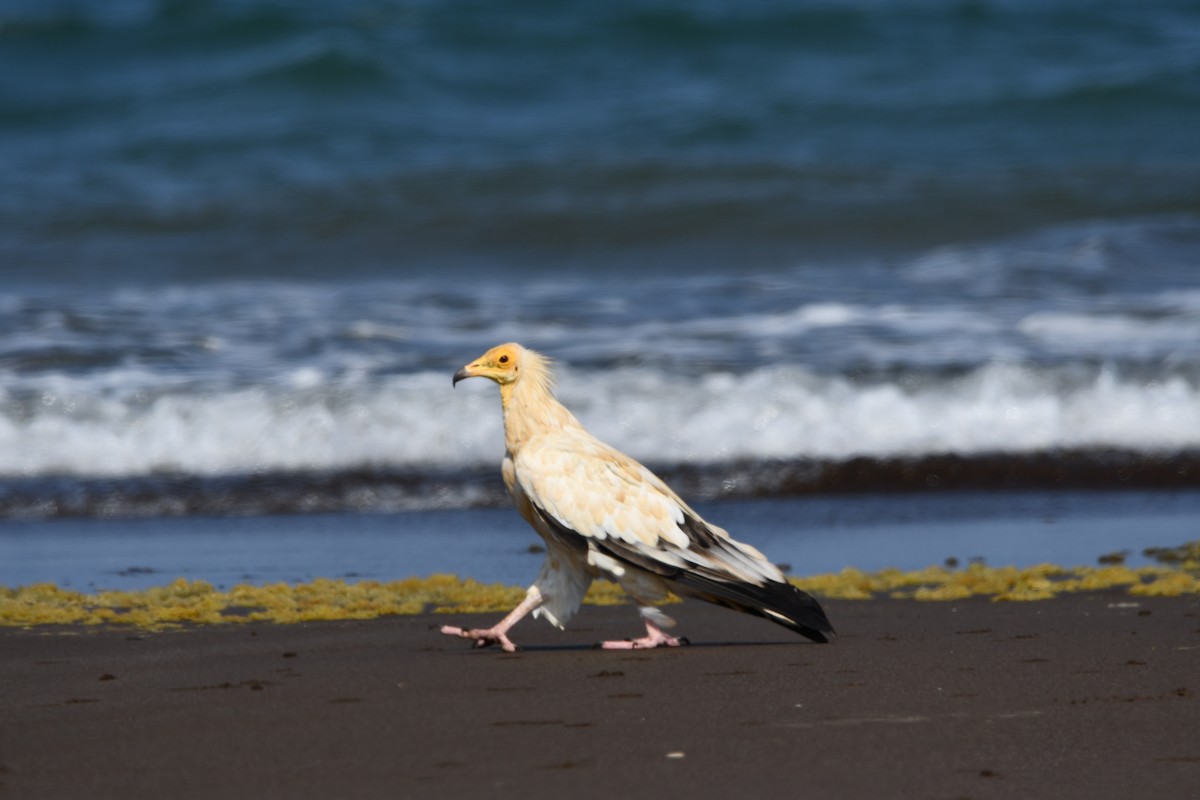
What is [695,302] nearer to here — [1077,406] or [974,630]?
[1077,406]

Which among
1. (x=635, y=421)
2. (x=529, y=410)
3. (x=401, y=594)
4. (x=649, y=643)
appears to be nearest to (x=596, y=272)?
(x=635, y=421)

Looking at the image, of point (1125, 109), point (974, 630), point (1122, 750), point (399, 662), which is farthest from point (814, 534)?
point (1125, 109)

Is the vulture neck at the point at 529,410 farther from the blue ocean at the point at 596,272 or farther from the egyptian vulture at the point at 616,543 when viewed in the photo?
the blue ocean at the point at 596,272

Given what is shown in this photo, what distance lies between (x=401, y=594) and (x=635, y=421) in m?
3.80

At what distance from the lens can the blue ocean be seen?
884 cm

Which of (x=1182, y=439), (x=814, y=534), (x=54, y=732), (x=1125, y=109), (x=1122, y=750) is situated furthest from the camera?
(x=1125, y=109)

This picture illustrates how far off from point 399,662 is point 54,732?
1228 mm

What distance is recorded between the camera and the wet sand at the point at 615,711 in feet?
11.5

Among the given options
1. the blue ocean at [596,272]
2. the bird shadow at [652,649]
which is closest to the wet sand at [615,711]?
the bird shadow at [652,649]

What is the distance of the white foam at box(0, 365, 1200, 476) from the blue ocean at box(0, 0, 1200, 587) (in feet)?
0.08

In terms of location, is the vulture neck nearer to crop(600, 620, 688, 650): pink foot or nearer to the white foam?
crop(600, 620, 688, 650): pink foot

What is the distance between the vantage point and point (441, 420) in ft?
32.2

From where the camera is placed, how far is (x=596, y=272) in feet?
53.7

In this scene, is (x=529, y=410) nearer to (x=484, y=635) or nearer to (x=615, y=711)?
(x=484, y=635)
